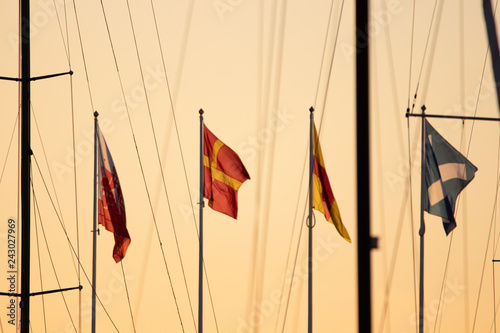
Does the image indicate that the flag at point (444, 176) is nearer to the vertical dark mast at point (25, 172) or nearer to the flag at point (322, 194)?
the flag at point (322, 194)

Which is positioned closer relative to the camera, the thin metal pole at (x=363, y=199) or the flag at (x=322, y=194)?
the thin metal pole at (x=363, y=199)

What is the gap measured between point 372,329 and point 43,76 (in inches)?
761

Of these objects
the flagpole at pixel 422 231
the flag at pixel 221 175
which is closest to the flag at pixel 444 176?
the flagpole at pixel 422 231

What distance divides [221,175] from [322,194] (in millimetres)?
3056

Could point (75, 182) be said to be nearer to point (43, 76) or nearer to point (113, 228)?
point (113, 228)

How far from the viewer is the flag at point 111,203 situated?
2823cm

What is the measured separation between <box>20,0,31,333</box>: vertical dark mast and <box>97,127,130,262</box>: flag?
377 centimetres

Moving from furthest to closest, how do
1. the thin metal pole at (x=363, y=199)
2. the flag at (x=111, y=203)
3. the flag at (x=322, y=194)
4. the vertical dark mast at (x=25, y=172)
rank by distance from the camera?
the flag at (x=111, y=203), the flag at (x=322, y=194), the vertical dark mast at (x=25, y=172), the thin metal pole at (x=363, y=199)

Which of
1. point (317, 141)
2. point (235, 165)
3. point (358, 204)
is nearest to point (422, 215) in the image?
point (317, 141)

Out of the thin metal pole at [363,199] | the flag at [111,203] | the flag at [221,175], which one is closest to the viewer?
the thin metal pole at [363,199]

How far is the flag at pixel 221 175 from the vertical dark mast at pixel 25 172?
19.2 ft

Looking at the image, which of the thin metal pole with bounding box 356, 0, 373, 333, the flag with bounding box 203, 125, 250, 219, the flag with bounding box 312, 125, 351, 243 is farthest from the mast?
the flag with bounding box 203, 125, 250, 219

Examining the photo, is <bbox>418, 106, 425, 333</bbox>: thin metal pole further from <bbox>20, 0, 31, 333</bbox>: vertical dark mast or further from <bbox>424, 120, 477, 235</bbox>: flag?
<bbox>20, 0, 31, 333</bbox>: vertical dark mast

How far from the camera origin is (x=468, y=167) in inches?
1104
